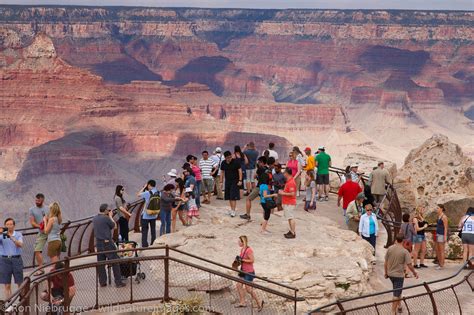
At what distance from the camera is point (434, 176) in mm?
29641

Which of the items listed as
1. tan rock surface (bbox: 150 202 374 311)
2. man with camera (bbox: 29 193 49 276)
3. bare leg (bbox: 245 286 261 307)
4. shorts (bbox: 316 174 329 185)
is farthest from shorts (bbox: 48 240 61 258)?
shorts (bbox: 316 174 329 185)

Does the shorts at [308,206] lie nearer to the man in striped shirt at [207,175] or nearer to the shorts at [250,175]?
the shorts at [250,175]

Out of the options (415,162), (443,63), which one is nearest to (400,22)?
(443,63)

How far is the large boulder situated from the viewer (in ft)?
95.1

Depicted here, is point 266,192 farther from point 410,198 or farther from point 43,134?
point 43,134

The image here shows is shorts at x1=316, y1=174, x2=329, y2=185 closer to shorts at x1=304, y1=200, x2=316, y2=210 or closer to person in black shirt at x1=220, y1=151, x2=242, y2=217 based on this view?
shorts at x1=304, y1=200, x2=316, y2=210

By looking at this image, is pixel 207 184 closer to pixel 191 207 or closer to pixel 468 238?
pixel 191 207

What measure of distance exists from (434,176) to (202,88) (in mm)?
105424

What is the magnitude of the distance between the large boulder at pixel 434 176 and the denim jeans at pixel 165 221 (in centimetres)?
1014

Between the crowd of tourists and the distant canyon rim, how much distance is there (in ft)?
212

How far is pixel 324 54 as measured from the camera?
563 feet

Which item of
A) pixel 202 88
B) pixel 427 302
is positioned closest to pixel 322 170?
pixel 427 302

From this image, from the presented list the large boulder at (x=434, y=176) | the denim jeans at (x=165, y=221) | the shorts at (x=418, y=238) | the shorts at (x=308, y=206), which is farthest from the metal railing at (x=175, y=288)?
the large boulder at (x=434, y=176)

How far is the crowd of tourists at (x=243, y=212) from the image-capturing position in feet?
54.9
